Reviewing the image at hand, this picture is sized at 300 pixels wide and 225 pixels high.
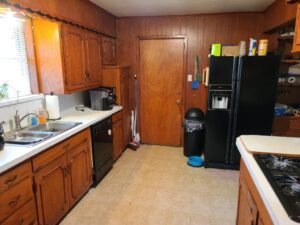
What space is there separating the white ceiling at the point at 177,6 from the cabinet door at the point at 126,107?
39.2 inches

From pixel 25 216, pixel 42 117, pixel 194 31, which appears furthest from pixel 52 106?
pixel 194 31

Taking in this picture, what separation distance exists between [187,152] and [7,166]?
112 inches

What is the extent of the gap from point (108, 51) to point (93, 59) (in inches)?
26.0

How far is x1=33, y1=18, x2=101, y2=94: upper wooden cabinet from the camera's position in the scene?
8.04 ft

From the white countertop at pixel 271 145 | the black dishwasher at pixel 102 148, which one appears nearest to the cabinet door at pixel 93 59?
the black dishwasher at pixel 102 148

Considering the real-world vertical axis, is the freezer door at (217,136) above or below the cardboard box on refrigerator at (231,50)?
below

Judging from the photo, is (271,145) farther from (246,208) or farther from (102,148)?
(102,148)

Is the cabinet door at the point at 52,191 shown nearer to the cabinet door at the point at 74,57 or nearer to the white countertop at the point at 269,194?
the cabinet door at the point at 74,57

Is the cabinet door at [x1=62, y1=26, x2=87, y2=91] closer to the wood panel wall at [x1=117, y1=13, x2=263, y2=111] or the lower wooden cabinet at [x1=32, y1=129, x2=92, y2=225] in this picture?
the lower wooden cabinet at [x1=32, y1=129, x2=92, y2=225]

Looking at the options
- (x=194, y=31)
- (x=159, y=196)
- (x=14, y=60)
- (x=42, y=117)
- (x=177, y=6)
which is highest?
(x=177, y=6)

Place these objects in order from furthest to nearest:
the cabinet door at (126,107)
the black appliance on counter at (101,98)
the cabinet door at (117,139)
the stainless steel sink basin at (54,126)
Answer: the cabinet door at (126,107) < the cabinet door at (117,139) < the black appliance on counter at (101,98) < the stainless steel sink basin at (54,126)

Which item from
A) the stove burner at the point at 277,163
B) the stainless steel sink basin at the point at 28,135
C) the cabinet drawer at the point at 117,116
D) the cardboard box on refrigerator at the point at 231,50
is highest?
the cardboard box on refrigerator at the point at 231,50

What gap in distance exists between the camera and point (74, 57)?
8.98 ft

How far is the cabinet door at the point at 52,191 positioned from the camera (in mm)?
1841
